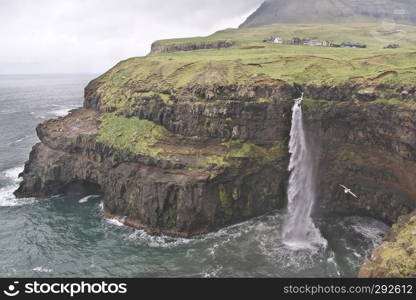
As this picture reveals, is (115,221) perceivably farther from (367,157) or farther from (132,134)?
(367,157)

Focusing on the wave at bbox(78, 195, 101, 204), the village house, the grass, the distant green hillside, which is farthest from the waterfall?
the village house

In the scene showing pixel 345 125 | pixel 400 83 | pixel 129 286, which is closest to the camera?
pixel 129 286

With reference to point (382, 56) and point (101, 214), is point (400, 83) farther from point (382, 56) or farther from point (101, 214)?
point (101, 214)

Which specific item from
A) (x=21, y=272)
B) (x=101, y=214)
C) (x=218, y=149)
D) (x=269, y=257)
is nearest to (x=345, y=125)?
(x=218, y=149)

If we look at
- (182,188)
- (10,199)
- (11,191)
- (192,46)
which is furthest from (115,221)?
(192,46)

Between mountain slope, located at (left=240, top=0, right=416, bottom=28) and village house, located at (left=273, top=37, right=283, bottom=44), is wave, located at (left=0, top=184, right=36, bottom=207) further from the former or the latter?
mountain slope, located at (left=240, top=0, right=416, bottom=28)

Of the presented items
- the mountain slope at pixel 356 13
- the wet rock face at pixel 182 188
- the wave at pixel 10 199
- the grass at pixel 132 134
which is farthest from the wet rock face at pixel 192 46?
the mountain slope at pixel 356 13
